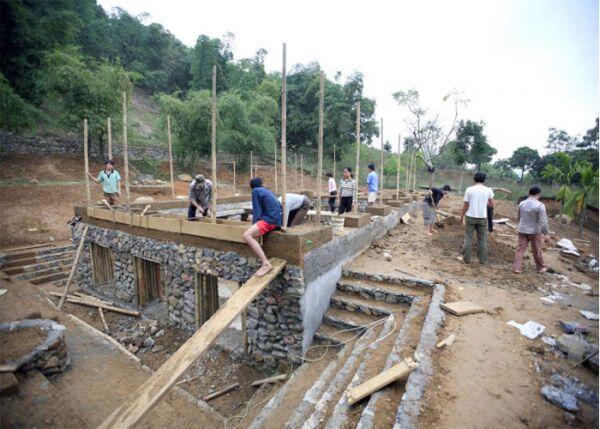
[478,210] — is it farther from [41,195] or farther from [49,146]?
[49,146]

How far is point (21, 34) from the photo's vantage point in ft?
62.1

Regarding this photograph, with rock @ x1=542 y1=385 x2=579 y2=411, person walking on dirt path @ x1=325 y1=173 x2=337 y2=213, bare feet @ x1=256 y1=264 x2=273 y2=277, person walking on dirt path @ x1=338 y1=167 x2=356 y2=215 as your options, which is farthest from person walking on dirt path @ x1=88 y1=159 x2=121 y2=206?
rock @ x1=542 y1=385 x2=579 y2=411

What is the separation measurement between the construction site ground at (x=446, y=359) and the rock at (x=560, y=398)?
49mm

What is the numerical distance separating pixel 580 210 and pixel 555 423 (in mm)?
10825

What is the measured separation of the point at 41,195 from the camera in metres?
12.7

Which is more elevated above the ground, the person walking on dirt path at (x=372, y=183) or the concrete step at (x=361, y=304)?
the person walking on dirt path at (x=372, y=183)

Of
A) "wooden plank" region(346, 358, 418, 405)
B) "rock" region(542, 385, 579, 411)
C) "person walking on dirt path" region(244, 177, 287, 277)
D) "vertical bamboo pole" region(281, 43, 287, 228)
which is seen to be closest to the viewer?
"rock" region(542, 385, 579, 411)

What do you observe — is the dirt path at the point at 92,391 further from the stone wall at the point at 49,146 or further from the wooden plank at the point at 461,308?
the stone wall at the point at 49,146

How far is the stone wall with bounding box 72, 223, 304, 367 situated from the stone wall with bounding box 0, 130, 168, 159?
1348cm

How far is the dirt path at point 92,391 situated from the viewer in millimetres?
3648

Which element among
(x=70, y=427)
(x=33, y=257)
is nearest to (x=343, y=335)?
(x=70, y=427)

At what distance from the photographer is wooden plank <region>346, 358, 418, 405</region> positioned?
9.37 ft

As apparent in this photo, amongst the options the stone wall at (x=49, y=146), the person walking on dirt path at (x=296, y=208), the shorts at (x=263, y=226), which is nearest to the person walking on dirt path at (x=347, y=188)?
the person walking on dirt path at (x=296, y=208)

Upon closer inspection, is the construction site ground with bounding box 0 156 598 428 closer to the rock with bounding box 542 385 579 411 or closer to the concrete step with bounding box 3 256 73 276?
the rock with bounding box 542 385 579 411
